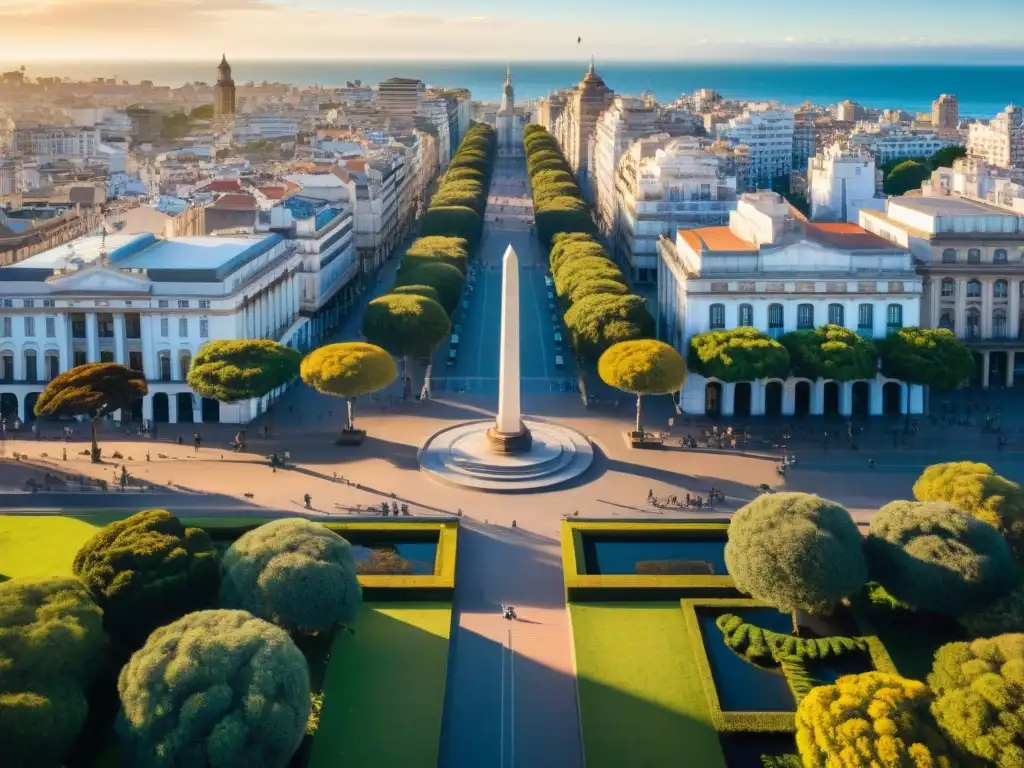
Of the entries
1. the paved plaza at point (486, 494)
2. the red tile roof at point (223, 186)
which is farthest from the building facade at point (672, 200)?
the red tile roof at point (223, 186)

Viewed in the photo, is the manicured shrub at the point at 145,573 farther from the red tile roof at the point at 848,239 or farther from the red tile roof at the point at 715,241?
the red tile roof at the point at 848,239

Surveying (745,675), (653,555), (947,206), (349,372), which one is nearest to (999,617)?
(745,675)

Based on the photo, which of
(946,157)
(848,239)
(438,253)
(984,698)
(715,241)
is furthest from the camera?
(946,157)

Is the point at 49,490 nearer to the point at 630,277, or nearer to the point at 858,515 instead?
the point at 858,515

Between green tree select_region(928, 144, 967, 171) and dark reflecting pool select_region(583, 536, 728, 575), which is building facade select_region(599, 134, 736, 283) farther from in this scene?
green tree select_region(928, 144, 967, 171)

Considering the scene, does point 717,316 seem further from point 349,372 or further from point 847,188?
Result: point 847,188
